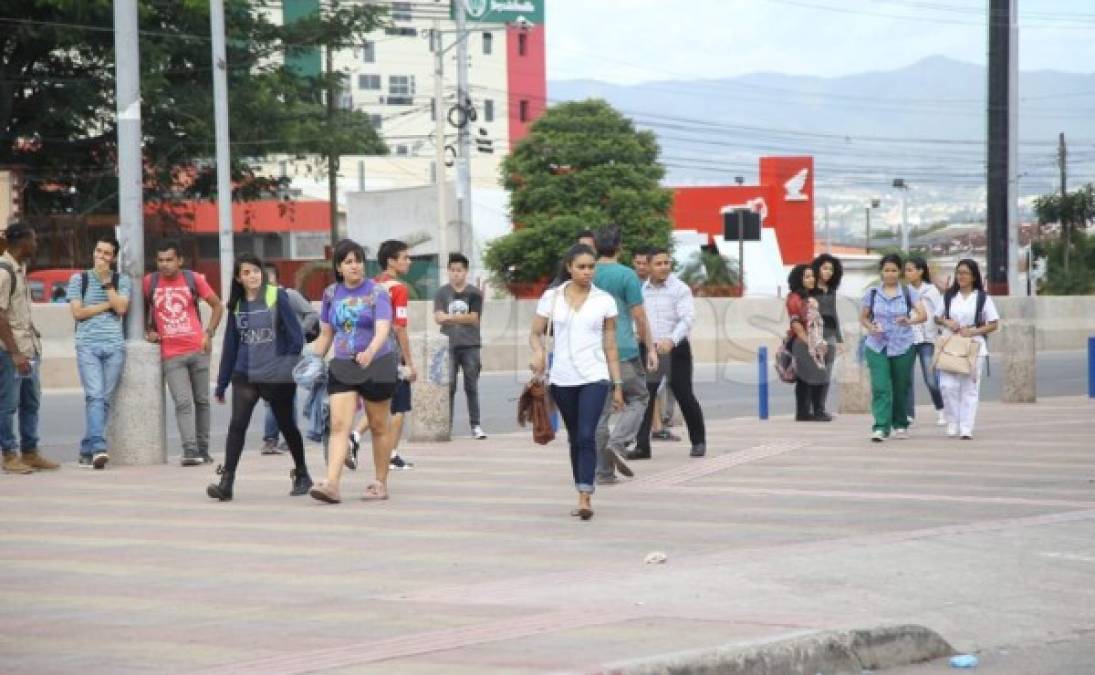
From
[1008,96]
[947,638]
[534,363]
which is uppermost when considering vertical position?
[1008,96]

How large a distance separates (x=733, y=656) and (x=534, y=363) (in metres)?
4.93

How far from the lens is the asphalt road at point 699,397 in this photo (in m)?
19.8

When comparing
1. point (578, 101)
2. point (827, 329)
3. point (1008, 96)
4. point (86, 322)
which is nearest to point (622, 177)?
point (578, 101)

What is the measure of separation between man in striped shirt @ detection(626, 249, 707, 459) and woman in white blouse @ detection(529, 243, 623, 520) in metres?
3.38

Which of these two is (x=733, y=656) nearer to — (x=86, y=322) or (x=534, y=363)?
(x=534, y=363)

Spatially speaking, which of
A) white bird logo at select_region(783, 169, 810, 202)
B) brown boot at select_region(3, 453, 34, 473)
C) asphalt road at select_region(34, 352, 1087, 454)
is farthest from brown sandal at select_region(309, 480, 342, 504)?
white bird logo at select_region(783, 169, 810, 202)

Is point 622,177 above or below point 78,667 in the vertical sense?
above

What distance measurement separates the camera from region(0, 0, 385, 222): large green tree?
4300 centimetres

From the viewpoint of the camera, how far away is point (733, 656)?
23.4 feet

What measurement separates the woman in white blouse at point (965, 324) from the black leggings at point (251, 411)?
22.2 ft

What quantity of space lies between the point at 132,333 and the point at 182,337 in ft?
1.36

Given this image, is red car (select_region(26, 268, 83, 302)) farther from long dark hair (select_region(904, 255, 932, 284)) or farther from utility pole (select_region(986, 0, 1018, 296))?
long dark hair (select_region(904, 255, 932, 284))

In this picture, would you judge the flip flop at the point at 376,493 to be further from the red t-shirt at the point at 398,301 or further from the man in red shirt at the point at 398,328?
the red t-shirt at the point at 398,301

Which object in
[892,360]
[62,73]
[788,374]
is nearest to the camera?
[892,360]
